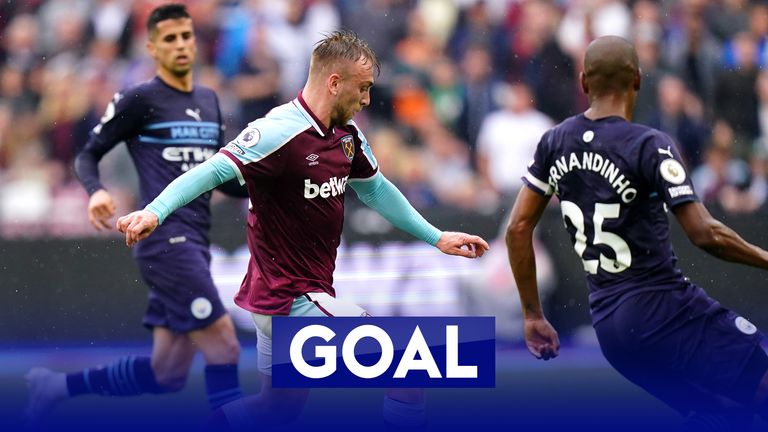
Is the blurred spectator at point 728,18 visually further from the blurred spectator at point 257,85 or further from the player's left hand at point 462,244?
the player's left hand at point 462,244

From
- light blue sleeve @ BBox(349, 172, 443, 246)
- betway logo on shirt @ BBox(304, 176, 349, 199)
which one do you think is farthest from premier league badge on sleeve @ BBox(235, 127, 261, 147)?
light blue sleeve @ BBox(349, 172, 443, 246)

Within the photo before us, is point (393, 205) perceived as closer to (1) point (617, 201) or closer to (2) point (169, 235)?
(1) point (617, 201)

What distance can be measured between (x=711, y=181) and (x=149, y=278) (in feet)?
16.8

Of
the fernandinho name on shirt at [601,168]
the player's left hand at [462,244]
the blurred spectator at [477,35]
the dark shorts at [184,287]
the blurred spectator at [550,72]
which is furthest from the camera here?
the blurred spectator at [477,35]

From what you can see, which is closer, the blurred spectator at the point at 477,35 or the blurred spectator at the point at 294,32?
the blurred spectator at the point at 294,32

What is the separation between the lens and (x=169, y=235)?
24.7ft

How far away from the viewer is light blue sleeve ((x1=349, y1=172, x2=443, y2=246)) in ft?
19.6

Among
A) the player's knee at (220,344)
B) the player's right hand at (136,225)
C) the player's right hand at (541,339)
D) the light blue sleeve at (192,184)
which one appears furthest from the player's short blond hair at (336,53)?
the player's knee at (220,344)

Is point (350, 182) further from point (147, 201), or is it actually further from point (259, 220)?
point (147, 201)

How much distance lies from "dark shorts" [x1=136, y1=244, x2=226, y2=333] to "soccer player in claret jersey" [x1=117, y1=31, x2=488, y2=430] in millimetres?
1794

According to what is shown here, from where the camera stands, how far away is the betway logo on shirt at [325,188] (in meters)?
5.58

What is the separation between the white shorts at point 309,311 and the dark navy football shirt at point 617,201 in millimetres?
1012

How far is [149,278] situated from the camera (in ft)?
25.0

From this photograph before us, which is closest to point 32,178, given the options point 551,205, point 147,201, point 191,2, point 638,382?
point 191,2
